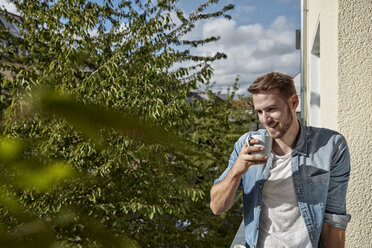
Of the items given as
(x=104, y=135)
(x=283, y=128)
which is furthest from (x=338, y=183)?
(x=104, y=135)

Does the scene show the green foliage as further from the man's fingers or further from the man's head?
the man's head

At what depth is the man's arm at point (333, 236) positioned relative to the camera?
66.7 inches

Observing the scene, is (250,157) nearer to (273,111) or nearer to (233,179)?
(233,179)

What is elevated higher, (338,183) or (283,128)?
(283,128)

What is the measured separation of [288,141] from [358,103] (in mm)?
675

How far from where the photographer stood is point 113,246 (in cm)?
22

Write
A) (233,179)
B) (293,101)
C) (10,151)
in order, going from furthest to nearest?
(293,101) < (233,179) < (10,151)

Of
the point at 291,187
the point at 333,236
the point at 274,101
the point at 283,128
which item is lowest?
the point at 333,236

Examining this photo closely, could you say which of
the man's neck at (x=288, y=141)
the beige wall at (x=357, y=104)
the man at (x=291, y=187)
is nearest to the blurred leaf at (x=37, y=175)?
the man at (x=291, y=187)

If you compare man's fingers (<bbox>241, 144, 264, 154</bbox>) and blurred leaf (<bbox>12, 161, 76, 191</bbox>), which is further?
man's fingers (<bbox>241, 144, 264, 154</bbox>)

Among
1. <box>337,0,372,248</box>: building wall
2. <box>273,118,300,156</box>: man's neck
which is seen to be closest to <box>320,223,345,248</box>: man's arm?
<box>273,118,300,156</box>: man's neck

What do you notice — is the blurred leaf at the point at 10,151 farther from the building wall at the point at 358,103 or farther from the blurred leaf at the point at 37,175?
the building wall at the point at 358,103

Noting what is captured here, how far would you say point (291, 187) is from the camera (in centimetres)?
173

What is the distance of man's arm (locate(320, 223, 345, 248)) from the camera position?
1695 millimetres
